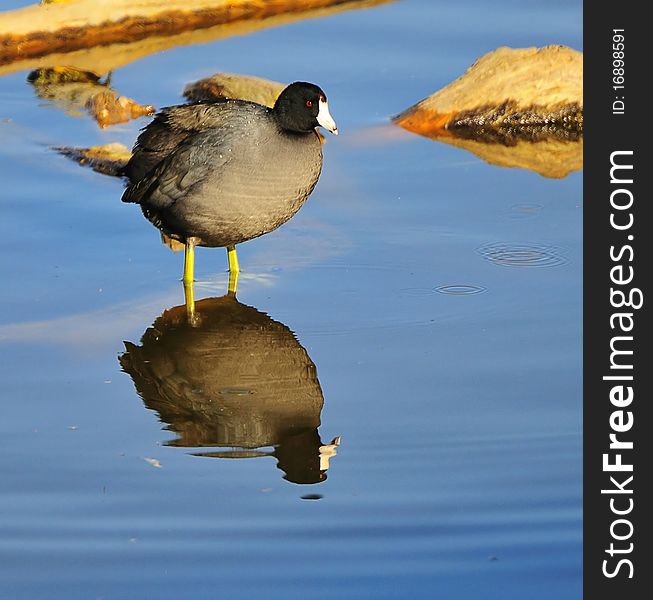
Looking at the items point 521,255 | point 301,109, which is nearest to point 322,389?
point 301,109

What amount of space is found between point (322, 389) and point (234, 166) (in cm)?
163

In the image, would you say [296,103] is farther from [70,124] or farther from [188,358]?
[70,124]

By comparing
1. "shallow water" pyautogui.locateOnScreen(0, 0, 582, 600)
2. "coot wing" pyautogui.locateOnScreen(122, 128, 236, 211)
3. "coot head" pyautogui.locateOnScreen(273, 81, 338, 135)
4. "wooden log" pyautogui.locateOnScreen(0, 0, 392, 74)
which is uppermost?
"wooden log" pyautogui.locateOnScreen(0, 0, 392, 74)

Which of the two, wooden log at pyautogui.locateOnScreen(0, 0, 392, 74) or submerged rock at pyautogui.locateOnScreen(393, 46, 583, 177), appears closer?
submerged rock at pyautogui.locateOnScreen(393, 46, 583, 177)

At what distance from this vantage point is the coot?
7.57 metres

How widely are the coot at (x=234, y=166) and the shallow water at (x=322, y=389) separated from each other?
38 cm

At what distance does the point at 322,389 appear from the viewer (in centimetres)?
643

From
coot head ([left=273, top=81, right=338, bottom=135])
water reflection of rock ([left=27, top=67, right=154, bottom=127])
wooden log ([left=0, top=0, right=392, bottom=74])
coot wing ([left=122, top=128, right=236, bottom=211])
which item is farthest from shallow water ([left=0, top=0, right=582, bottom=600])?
wooden log ([left=0, top=0, right=392, bottom=74])

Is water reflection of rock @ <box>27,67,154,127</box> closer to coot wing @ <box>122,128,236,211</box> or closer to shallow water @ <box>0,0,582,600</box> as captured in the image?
shallow water @ <box>0,0,582,600</box>

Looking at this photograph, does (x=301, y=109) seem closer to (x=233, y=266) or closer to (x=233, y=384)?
(x=233, y=266)

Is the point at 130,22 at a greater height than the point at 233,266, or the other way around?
the point at 130,22

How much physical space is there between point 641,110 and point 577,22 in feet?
15.4

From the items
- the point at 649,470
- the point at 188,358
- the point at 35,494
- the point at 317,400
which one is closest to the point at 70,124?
the point at 188,358

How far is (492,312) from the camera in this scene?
286 inches
